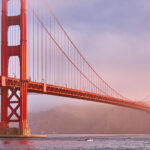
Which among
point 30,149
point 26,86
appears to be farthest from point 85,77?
point 30,149

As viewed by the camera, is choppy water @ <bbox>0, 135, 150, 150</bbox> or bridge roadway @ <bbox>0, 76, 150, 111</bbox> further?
bridge roadway @ <bbox>0, 76, 150, 111</bbox>

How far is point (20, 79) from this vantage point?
62.9 metres

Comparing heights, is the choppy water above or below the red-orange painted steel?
below

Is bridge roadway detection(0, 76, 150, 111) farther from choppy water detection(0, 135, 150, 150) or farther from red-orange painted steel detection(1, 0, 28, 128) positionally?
choppy water detection(0, 135, 150, 150)

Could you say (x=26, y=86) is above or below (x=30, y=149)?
above

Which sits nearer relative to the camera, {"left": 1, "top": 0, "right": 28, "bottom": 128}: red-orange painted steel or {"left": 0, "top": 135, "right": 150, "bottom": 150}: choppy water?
{"left": 0, "top": 135, "right": 150, "bottom": 150}: choppy water

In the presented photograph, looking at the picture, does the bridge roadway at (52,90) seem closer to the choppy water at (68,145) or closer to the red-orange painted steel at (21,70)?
the red-orange painted steel at (21,70)

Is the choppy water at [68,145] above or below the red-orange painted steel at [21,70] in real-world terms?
below

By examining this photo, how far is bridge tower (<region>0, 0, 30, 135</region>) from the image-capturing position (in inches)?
2478

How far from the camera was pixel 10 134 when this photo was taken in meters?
63.3

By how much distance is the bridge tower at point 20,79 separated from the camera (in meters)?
62.9

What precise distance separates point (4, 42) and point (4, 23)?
279 cm

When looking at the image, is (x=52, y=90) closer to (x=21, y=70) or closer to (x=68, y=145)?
(x=21, y=70)

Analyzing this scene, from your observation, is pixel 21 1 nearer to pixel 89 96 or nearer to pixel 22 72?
pixel 22 72
